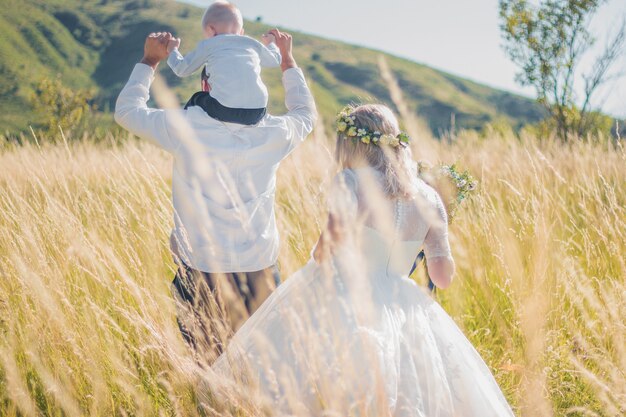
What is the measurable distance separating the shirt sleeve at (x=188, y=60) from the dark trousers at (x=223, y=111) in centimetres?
12

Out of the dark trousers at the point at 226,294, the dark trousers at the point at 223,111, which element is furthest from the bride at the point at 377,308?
the dark trousers at the point at 223,111

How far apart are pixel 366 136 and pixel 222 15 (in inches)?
34.9

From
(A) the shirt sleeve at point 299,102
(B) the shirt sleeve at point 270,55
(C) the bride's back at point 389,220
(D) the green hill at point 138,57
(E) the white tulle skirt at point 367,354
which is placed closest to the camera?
(E) the white tulle skirt at point 367,354

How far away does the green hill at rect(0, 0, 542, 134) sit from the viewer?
71.4m

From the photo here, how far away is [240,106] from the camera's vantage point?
2266 mm

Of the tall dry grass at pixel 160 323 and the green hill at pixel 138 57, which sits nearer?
the tall dry grass at pixel 160 323

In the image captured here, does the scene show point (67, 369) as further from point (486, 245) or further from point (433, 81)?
point (433, 81)

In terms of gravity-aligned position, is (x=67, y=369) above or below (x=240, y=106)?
below


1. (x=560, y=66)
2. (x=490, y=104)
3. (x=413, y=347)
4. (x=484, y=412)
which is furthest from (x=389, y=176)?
(x=490, y=104)

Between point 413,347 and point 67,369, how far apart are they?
1.52 metres

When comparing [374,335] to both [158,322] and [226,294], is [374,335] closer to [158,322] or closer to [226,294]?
[226,294]

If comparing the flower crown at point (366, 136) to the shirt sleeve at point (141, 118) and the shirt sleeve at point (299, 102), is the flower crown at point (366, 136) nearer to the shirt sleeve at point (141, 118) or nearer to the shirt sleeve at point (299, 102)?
the shirt sleeve at point (299, 102)

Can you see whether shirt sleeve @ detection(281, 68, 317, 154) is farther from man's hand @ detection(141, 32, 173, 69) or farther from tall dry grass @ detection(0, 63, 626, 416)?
man's hand @ detection(141, 32, 173, 69)

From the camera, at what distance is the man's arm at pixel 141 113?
87.4 inches
